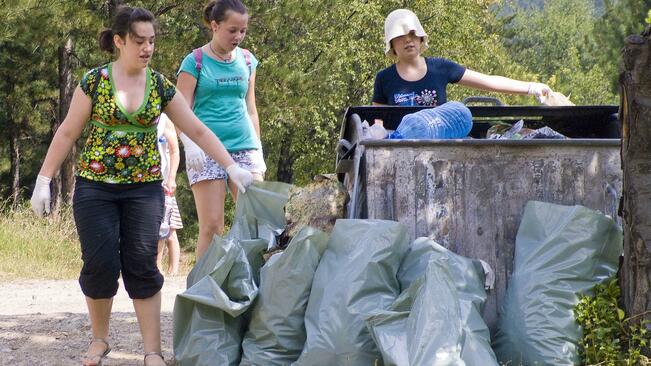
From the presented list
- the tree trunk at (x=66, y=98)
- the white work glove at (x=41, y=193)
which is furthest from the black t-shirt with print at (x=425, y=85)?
the tree trunk at (x=66, y=98)

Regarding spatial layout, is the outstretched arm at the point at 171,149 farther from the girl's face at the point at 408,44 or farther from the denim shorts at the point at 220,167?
the girl's face at the point at 408,44

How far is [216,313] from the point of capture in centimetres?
435

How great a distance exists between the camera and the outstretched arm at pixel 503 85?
18.7ft

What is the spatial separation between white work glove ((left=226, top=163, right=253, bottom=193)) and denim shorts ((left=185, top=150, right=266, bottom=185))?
36 cm

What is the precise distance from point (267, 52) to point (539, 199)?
50.4ft

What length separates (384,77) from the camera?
5.86 metres

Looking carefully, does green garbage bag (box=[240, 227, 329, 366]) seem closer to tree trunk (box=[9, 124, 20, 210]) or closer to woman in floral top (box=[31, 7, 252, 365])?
woman in floral top (box=[31, 7, 252, 365])

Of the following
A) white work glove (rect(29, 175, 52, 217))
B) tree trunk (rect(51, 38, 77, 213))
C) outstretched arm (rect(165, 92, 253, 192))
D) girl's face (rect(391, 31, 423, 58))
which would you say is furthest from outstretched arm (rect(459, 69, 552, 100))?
tree trunk (rect(51, 38, 77, 213))

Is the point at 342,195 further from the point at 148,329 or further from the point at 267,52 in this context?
the point at 267,52

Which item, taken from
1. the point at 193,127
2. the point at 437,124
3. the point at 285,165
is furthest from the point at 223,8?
the point at 285,165

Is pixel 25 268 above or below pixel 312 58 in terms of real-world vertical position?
below

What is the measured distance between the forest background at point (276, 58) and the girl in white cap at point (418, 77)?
6672mm

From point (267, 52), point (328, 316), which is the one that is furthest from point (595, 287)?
point (267, 52)

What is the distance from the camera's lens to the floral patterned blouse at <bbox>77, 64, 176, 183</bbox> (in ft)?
14.5
